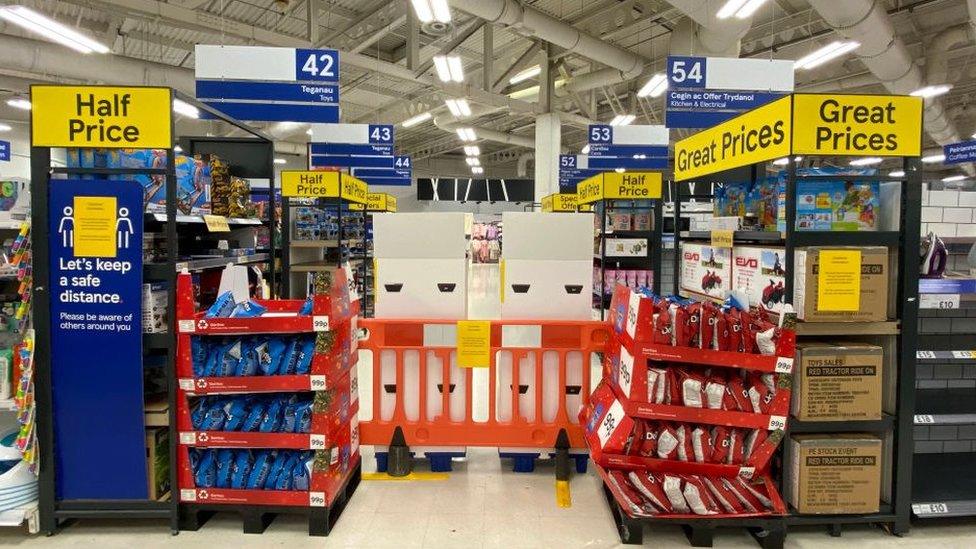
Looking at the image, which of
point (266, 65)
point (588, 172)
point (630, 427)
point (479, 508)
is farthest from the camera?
point (588, 172)

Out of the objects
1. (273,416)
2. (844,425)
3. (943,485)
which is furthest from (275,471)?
(943,485)

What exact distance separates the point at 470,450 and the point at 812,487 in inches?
85.8

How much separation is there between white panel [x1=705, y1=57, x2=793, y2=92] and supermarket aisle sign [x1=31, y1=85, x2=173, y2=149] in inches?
213

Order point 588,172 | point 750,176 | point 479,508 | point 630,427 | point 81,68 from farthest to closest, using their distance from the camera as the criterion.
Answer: point 588,172, point 81,68, point 750,176, point 479,508, point 630,427

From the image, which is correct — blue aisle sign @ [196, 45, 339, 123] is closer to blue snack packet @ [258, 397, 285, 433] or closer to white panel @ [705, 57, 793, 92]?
blue snack packet @ [258, 397, 285, 433]

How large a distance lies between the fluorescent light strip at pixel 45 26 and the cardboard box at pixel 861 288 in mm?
7417

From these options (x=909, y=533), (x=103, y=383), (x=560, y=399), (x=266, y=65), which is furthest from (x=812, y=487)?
(x=266, y=65)

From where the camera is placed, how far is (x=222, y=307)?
2.84m

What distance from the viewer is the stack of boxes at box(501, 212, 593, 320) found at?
3.41 meters

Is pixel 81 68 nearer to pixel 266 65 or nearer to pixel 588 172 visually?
pixel 266 65

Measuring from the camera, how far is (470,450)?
3.94m

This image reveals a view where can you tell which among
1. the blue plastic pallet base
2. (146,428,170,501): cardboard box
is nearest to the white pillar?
the blue plastic pallet base

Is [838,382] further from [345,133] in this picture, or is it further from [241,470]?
[345,133]

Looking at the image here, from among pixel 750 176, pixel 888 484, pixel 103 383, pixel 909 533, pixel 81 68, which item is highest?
pixel 81 68
